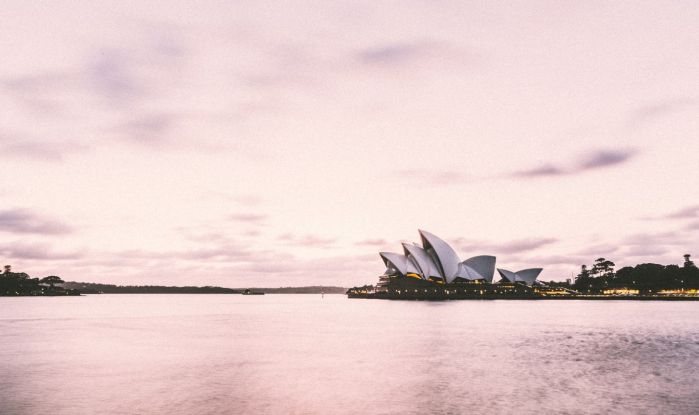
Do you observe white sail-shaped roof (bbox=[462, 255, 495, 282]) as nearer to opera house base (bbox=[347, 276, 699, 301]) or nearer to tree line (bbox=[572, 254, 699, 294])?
opera house base (bbox=[347, 276, 699, 301])

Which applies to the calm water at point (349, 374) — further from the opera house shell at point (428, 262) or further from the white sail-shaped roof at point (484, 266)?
the white sail-shaped roof at point (484, 266)

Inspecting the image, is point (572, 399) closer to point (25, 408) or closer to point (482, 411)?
point (482, 411)

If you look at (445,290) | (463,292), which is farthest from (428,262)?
(463,292)

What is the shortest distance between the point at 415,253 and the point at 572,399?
119746 mm

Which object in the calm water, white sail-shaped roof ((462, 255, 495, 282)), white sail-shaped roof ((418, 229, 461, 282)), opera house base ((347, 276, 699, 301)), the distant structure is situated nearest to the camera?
the calm water

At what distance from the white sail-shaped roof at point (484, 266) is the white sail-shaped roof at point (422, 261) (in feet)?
78.7

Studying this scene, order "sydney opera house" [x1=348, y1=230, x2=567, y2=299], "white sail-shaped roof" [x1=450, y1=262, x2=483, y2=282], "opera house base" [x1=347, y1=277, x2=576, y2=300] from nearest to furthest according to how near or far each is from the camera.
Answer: "sydney opera house" [x1=348, y1=230, x2=567, y2=299] < "opera house base" [x1=347, y1=277, x2=576, y2=300] < "white sail-shaped roof" [x1=450, y1=262, x2=483, y2=282]

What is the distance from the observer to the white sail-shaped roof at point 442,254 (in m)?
136

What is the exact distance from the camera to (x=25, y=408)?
19.4 metres

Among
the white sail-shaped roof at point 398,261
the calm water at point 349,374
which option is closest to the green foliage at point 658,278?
the white sail-shaped roof at point 398,261

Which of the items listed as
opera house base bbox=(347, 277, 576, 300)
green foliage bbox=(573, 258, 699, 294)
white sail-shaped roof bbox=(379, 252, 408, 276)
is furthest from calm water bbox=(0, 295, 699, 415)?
green foliage bbox=(573, 258, 699, 294)

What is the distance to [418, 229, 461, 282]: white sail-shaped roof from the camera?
13612 centimetres

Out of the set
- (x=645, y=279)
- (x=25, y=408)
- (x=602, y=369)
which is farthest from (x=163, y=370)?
(x=645, y=279)

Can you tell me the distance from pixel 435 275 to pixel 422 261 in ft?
20.9
